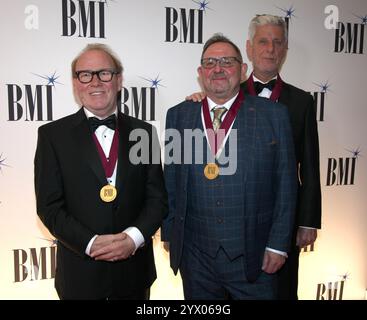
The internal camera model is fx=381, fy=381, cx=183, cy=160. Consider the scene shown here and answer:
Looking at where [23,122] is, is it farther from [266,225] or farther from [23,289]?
[266,225]

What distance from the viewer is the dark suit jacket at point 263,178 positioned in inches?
77.3

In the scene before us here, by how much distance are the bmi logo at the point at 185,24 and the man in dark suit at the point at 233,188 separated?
2.67 feet

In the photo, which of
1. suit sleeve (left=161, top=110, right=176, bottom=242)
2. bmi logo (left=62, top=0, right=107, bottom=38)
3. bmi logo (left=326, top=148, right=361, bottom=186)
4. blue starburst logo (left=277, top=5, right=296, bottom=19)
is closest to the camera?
suit sleeve (left=161, top=110, right=176, bottom=242)

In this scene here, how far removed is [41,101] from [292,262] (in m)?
2.03

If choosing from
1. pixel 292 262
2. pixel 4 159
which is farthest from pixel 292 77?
pixel 4 159

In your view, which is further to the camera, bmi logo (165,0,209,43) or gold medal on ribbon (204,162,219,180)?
bmi logo (165,0,209,43)

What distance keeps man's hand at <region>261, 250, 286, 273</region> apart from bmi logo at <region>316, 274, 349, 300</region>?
160 centimetres

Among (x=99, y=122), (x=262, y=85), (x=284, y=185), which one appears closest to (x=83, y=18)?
(x=99, y=122)

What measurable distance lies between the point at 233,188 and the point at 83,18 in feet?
5.36

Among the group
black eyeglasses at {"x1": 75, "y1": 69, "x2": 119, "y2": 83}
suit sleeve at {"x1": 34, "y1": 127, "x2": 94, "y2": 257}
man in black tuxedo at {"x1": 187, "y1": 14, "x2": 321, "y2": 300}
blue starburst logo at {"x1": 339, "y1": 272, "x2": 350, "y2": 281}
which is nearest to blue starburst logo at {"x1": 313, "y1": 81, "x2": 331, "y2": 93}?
man in black tuxedo at {"x1": 187, "y1": 14, "x2": 321, "y2": 300}

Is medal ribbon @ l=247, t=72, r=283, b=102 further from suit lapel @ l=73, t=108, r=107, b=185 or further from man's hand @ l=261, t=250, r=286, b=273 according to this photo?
suit lapel @ l=73, t=108, r=107, b=185

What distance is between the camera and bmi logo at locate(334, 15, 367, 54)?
10.2ft

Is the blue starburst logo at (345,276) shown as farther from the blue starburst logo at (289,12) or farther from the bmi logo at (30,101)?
the bmi logo at (30,101)

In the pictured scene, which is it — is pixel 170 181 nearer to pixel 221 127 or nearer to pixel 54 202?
pixel 221 127
